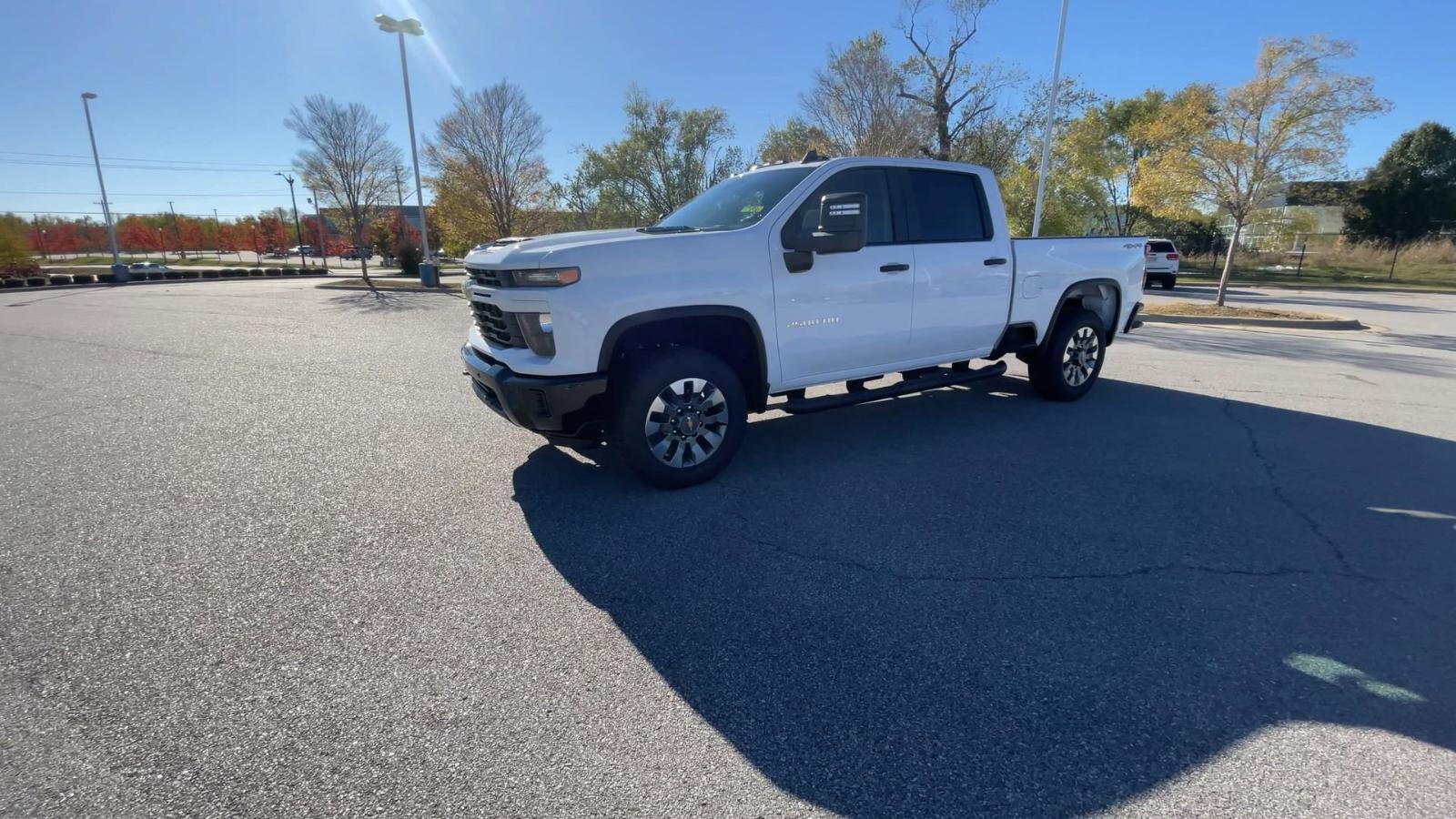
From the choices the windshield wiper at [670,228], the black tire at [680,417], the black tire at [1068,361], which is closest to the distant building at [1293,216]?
the black tire at [1068,361]

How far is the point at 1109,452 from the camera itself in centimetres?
502

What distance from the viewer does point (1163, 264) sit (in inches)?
933

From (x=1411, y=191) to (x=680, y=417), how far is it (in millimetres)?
51256

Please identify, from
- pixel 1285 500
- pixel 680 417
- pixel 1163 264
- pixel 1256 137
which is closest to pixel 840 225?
pixel 680 417

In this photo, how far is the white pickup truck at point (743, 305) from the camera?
3727 mm

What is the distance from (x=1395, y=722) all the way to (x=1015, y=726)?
1.33 m

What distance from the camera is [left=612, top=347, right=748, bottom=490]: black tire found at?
3.92 metres

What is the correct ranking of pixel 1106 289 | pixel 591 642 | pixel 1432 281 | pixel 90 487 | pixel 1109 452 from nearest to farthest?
pixel 591 642, pixel 90 487, pixel 1109 452, pixel 1106 289, pixel 1432 281

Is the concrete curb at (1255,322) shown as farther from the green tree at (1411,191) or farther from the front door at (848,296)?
the green tree at (1411,191)

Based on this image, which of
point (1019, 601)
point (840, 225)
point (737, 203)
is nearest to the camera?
point (1019, 601)

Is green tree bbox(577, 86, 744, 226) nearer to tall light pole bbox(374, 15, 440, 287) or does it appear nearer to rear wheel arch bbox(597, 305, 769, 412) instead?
tall light pole bbox(374, 15, 440, 287)

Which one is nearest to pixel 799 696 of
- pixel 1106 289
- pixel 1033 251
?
pixel 1033 251

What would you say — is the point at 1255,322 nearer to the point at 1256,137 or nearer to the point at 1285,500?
the point at 1256,137

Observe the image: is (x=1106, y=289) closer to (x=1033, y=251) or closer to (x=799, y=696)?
(x=1033, y=251)
